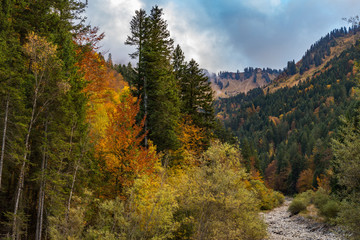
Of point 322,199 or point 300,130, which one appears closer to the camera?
point 322,199

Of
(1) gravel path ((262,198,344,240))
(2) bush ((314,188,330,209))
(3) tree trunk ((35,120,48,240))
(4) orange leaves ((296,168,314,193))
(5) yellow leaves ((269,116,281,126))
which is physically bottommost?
(4) orange leaves ((296,168,314,193))

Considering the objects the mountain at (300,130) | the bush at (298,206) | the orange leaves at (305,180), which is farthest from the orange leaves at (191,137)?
the orange leaves at (305,180)

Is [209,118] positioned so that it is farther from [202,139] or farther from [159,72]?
[159,72]

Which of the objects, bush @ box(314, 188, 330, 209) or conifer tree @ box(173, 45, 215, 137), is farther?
bush @ box(314, 188, 330, 209)

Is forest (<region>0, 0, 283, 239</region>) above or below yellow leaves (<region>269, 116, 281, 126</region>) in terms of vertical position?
below

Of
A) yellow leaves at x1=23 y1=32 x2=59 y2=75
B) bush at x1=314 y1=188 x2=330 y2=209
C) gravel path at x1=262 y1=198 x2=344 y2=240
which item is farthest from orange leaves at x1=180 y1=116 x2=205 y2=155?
bush at x1=314 y1=188 x2=330 y2=209

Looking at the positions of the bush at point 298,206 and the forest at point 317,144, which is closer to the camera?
the forest at point 317,144

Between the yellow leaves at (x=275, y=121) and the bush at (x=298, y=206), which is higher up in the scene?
the yellow leaves at (x=275, y=121)

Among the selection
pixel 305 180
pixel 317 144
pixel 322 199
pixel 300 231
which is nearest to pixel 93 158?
pixel 300 231

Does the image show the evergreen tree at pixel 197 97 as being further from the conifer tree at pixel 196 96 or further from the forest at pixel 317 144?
the forest at pixel 317 144

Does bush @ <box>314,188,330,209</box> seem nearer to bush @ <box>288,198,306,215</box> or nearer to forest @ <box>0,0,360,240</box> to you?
bush @ <box>288,198,306,215</box>

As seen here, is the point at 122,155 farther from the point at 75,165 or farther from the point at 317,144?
the point at 317,144

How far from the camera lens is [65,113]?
12609 millimetres

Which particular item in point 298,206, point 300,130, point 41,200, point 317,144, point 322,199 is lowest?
point 298,206
